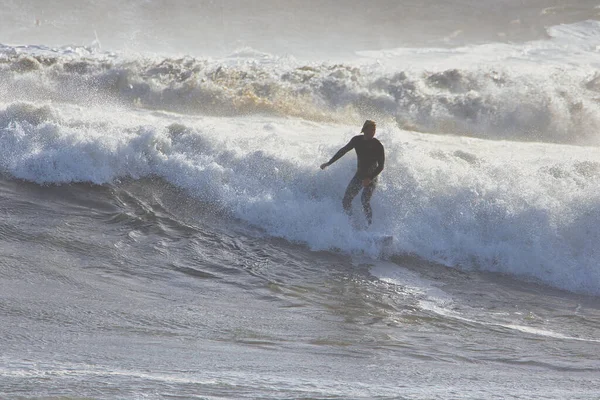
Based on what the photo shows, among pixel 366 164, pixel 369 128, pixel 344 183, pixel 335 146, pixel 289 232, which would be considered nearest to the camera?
pixel 369 128

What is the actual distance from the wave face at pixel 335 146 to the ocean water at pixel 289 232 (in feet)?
0.13

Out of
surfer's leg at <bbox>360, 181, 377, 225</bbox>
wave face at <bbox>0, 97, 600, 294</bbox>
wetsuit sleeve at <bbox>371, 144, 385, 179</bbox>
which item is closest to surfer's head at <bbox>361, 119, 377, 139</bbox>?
wetsuit sleeve at <bbox>371, 144, 385, 179</bbox>

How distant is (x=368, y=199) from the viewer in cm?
1091

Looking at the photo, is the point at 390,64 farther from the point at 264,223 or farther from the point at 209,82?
the point at 264,223

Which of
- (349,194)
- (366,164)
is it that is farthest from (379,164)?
(349,194)

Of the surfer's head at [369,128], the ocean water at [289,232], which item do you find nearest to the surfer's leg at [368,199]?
the ocean water at [289,232]

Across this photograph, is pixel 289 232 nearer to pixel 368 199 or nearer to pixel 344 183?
pixel 368 199

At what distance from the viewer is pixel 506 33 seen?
28.2 meters

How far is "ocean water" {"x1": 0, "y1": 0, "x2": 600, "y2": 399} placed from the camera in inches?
237

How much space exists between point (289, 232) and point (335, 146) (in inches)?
86.8

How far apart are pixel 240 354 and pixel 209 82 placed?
39.3 feet

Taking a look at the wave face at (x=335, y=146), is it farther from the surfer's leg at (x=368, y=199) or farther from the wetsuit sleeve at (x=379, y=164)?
the wetsuit sleeve at (x=379, y=164)

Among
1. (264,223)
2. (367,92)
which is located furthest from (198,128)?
(367,92)

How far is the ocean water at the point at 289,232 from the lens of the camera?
A: 603 cm
